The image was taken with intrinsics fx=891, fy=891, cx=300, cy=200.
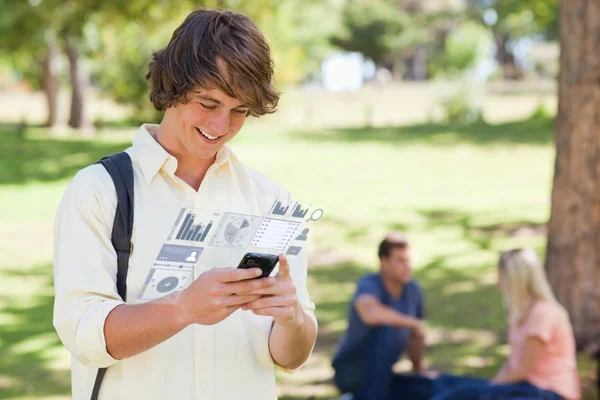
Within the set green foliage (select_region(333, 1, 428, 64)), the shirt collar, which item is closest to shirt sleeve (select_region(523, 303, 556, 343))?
the shirt collar

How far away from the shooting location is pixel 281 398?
6301mm

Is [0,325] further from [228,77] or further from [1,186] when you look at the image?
[1,186]

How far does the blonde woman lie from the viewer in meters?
4.90

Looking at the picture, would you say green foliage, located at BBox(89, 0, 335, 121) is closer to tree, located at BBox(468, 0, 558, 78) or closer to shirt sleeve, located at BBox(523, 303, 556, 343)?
tree, located at BBox(468, 0, 558, 78)

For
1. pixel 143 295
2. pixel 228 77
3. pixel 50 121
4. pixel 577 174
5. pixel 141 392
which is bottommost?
pixel 50 121

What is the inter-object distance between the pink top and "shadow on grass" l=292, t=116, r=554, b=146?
15.3m

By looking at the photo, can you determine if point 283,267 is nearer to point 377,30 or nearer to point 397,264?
point 397,264

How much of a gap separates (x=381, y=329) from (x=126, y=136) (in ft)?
62.6

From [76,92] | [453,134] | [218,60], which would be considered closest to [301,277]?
[218,60]

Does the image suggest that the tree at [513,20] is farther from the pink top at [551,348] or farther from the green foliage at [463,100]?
the pink top at [551,348]

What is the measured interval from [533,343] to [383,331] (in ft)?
3.86

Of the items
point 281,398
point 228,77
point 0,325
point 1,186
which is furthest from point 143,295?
point 1,186

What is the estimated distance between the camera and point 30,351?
24.4ft

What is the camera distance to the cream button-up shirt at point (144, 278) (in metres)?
1.85
